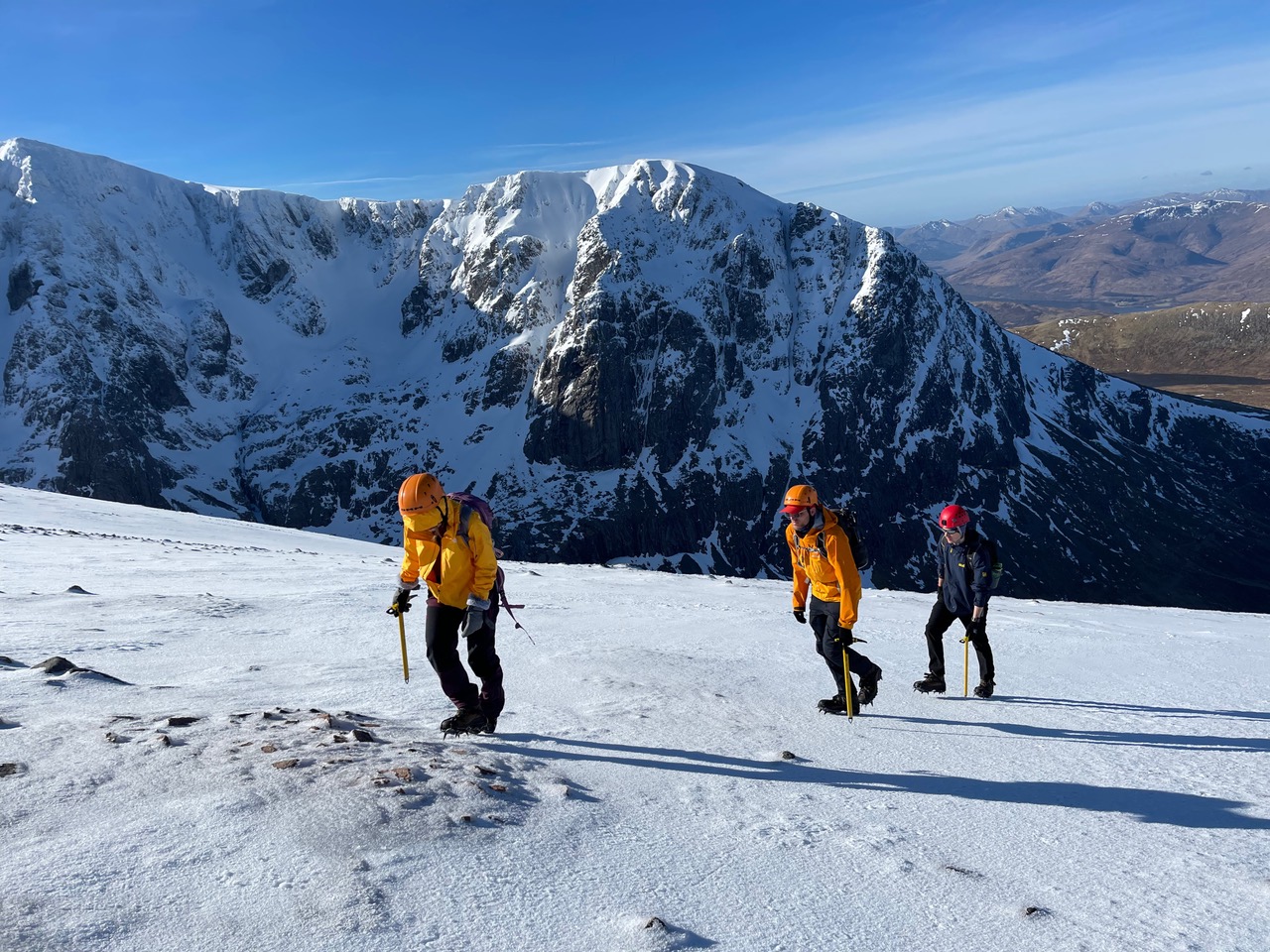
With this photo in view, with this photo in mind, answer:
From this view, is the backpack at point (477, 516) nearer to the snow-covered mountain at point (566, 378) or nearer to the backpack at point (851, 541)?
the backpack at point (851, 541)

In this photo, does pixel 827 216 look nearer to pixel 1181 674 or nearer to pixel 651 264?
pixel 651 264

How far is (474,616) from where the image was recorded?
638 cm

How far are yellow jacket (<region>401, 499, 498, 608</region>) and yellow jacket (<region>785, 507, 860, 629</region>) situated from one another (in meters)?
2.94

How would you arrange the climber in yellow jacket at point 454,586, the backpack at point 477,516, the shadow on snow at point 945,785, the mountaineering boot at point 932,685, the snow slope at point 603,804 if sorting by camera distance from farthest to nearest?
the mountaineering boot at point 932,685
the backpack at point 477,516
the climber in yellow jacket at point 454,586
the shadow on snow at point 945,785
the snow slope at point 603,804

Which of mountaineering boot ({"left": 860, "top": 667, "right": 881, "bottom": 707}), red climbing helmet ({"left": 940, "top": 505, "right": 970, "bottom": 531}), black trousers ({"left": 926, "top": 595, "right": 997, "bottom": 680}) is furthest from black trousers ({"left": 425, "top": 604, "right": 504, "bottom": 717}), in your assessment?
red climbing helmet ({"left": 940, "top": 505, "right": 970, "bottom": 531})

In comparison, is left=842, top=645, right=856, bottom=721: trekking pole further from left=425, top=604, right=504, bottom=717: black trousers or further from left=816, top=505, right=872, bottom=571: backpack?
left=425, top=604, right=504, bottom=717: black trousers

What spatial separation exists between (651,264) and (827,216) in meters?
42.2

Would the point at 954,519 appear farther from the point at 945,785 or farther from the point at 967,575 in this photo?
the point at 945,785

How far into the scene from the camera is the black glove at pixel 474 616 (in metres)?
6.35

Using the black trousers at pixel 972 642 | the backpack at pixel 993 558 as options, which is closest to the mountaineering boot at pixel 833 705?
the black trousers at pixel 972 642

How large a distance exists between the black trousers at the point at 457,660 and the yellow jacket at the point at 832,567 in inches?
118

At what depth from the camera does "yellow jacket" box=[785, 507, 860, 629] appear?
769cm

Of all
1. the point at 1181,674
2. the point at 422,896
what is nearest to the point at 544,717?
the point at 422,896

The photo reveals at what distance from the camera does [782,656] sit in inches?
421
